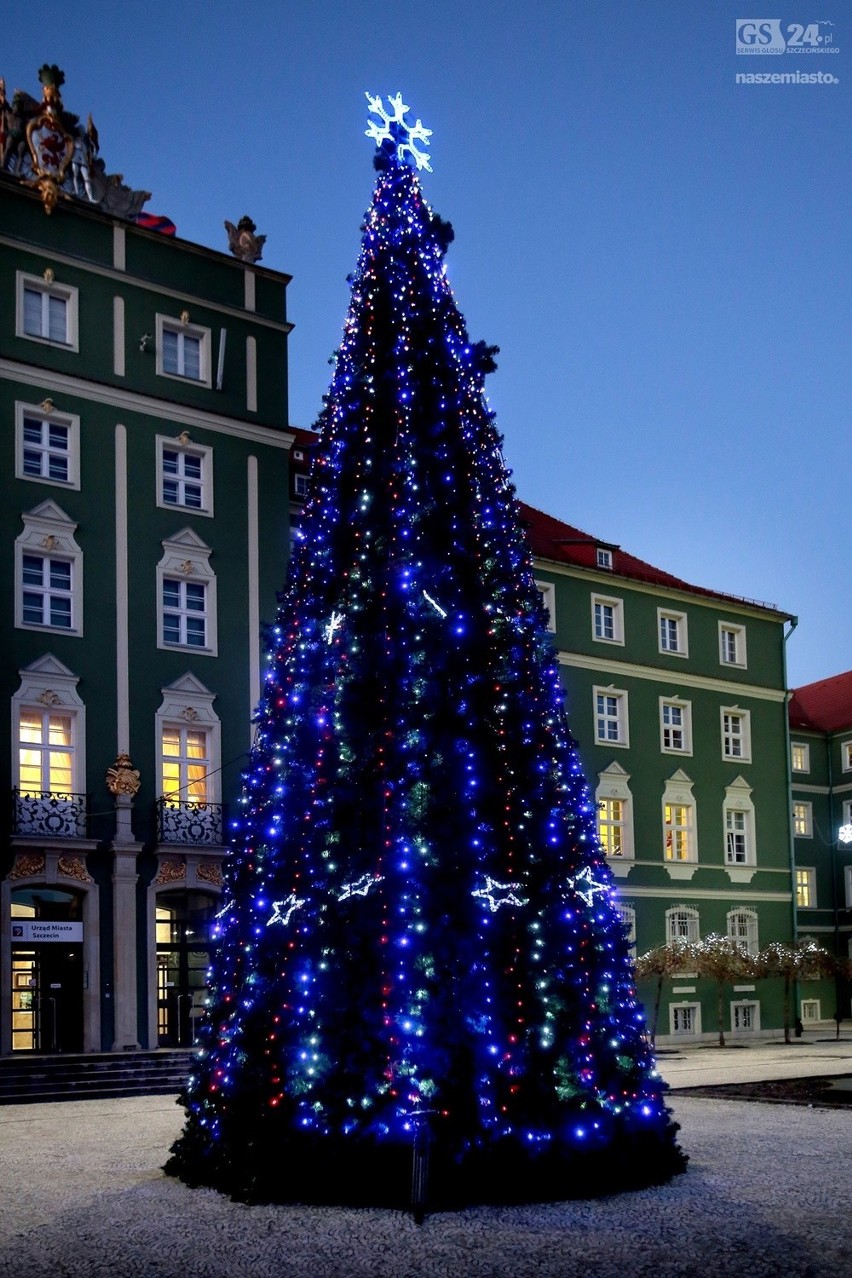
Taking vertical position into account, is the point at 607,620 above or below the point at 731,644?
above

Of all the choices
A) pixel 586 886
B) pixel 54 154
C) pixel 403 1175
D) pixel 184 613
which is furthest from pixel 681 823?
pixel 403 1175

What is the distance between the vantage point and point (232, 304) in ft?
105

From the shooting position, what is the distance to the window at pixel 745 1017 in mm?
40156

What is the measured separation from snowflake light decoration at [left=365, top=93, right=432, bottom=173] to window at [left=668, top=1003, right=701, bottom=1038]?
3009 centimetres

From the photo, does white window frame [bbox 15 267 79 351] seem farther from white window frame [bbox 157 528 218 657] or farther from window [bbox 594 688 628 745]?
window [bbox 594 688 628 745]

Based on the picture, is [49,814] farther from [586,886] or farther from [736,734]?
[736,734]

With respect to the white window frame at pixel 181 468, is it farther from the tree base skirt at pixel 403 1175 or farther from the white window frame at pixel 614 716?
the tree base skirt at pixel 403 1175

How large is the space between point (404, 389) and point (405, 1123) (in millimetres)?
6123

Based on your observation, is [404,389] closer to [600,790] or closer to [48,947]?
[48,947]

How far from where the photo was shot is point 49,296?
2916cm

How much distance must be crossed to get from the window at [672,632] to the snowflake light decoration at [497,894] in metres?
31.3

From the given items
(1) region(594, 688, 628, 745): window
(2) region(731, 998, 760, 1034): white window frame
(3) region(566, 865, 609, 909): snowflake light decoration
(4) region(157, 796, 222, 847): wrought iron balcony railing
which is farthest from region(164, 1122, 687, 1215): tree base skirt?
(2) region(731, 998, 760, 1034): white window frame

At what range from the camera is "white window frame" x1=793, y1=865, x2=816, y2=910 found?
160 feet

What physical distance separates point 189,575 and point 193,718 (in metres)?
3.16
